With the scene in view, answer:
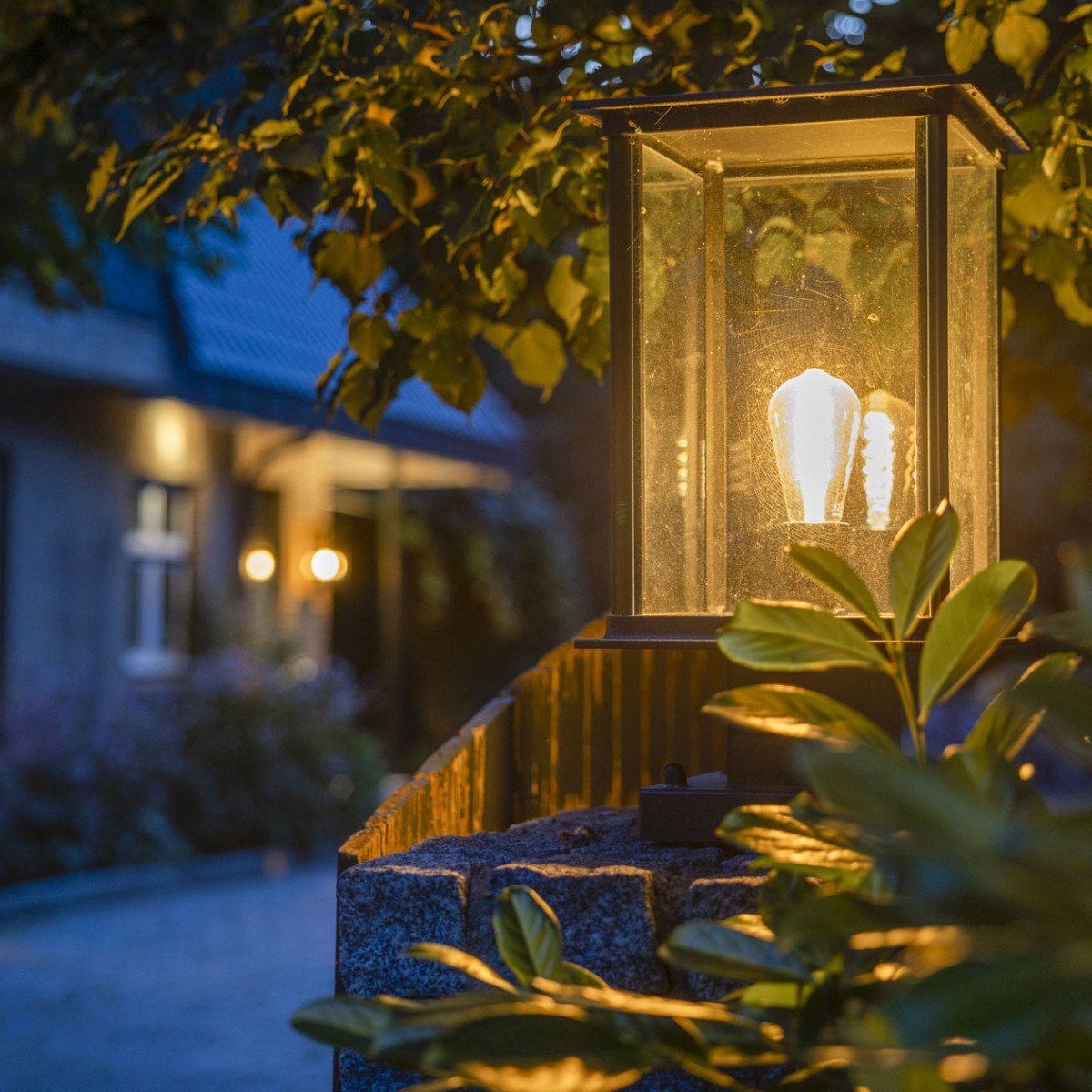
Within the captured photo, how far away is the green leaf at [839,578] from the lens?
1419 mm

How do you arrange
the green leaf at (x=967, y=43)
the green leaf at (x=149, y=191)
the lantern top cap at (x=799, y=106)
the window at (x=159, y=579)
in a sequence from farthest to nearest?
the window at (x=159, y=579) < the green leaf at (x=967, y=43) < the green leaf at (x=149, y=191) < the lantern top cap at (x=799, y=106)

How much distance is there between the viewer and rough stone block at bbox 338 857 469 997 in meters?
2.00

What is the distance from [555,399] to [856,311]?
2902 cm

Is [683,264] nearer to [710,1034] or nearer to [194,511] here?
[710,1034]

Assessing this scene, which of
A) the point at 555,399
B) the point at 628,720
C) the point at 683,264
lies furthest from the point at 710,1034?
the point at 555,399

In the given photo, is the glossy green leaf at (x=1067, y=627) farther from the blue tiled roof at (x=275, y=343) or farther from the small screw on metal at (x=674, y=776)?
the blue tiled roof at (x=275, y=343)

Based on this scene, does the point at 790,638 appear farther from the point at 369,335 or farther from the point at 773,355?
the point at 369,335

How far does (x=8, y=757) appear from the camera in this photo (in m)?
10.4

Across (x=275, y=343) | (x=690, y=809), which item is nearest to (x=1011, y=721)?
(x=690, y=809)

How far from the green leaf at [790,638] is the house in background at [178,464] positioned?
27.6 feet

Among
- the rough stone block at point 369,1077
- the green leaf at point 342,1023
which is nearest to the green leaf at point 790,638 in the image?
the green leaf at point 342,1023

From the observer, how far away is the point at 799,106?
7.79ft

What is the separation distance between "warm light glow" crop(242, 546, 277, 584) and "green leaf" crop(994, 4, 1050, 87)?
1237 cm

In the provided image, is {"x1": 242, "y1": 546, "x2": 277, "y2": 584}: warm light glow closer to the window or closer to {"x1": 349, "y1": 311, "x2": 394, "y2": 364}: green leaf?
the window
